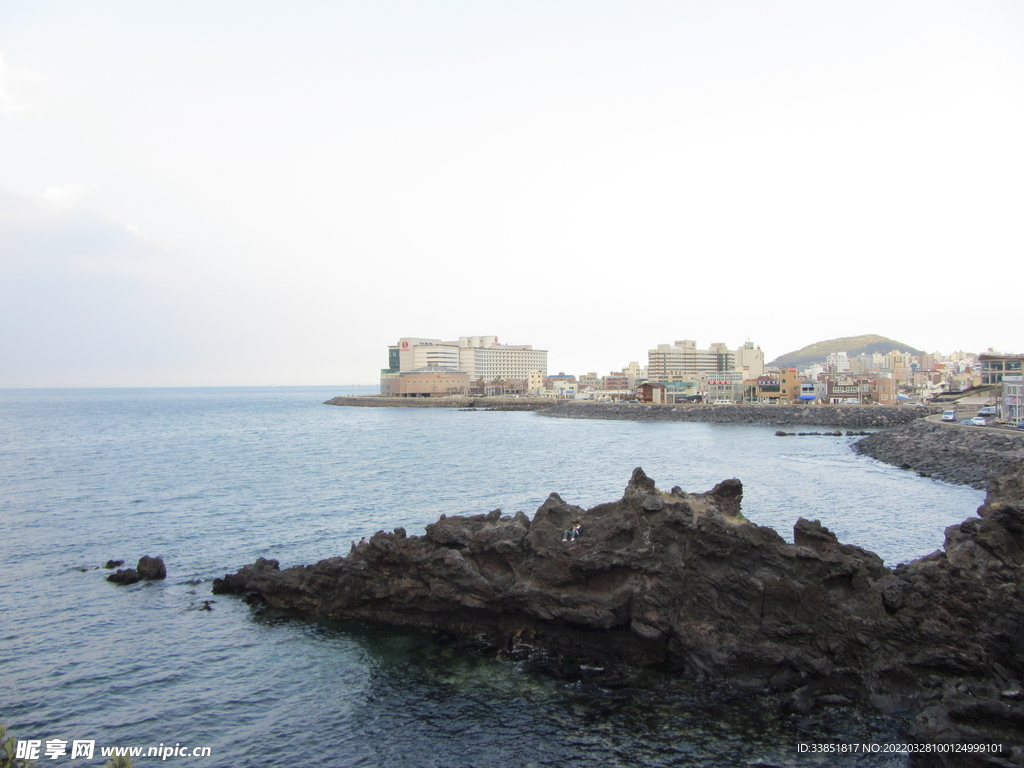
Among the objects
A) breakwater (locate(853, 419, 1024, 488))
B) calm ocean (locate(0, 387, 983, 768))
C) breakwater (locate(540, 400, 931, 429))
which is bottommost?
calm ocean (locate(0, 387, 983, 768))

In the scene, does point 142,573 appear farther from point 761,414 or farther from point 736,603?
point 761,414

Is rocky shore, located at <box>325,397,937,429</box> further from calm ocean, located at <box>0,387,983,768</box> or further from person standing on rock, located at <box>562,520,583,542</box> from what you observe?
person standing on rock, located at <box>562,520,583,542</box>

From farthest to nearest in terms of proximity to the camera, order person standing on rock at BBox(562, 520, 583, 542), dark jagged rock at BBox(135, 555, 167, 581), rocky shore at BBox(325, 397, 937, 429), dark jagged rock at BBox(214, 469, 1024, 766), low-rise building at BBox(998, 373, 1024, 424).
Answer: rocky shore at BBox(325, 397, 937, 429) < low-rise building at BBox(998, 373, 1024, 424) < dark jagged rock at BBox(135, 555, 167, 581) < person standing on rock at BBox(562, 520, 583, 542) < dark jagged rock at BBox(214, 469, 1024, 766)

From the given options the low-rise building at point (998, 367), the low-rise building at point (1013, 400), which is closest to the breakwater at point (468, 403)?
the low-rise building at point (998, 367)

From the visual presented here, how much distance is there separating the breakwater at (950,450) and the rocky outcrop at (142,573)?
4730cm

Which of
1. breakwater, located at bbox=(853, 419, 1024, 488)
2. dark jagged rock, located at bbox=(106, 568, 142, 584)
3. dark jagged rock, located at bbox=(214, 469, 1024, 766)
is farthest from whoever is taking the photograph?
breakwater, located at bbox=(853, 419, 1024, 488)

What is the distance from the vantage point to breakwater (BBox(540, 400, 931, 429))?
94625 mm

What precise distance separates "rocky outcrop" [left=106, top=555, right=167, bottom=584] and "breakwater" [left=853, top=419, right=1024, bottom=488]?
155 ft

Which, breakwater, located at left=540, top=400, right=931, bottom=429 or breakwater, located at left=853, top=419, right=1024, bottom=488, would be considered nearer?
breakwater, located at left=853, top=419, right=1024, bottom=488

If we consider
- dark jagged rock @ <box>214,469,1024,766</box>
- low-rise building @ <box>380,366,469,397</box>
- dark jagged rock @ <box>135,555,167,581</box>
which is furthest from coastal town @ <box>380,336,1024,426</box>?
dark jagged rock @ <box>135,555,167,581</box>

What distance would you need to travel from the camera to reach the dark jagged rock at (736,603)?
15.2 m

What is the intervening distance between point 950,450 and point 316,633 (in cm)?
5447

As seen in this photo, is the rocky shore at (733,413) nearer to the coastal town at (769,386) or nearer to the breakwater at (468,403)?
the breakwater at (468,403)

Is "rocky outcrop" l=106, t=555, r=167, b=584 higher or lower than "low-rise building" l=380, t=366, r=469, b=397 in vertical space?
lower
